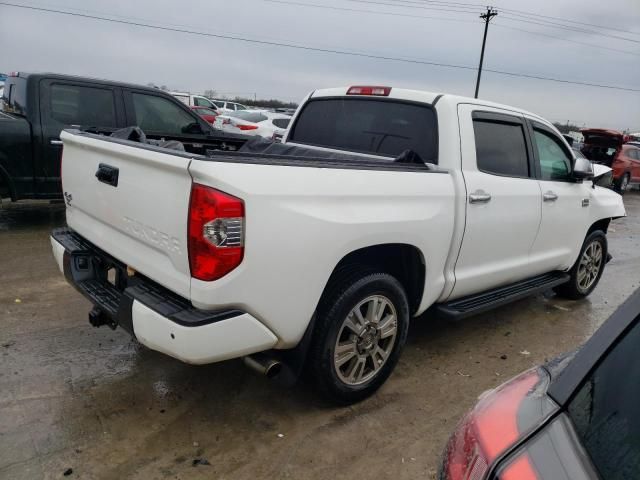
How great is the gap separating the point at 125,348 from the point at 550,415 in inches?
123

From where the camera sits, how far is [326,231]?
2.57m

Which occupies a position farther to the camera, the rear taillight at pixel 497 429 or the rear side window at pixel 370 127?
the rear side window at pixel 370 127

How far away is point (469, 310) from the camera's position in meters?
3.61

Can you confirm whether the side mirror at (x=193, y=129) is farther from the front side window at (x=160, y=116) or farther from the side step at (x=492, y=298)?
the side step at (x=492, y=298)

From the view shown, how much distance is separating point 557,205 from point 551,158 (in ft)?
1.46

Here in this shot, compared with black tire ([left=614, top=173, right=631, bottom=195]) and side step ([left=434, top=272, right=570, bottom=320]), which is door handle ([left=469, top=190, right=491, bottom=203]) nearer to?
side step ([left=434, top=272, right=570, bottom=320])

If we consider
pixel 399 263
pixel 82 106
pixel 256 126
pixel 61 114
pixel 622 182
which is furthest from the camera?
pixel 622 182

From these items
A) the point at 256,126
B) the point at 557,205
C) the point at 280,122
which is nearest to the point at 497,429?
the point at 557,205

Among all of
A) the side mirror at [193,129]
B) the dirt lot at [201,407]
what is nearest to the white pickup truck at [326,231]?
the dirt lot at [201,407]

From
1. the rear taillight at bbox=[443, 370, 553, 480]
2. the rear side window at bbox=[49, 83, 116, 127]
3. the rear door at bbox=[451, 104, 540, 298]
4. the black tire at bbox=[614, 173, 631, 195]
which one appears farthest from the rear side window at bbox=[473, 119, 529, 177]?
the black tire at bbox=[614, 173, 631, 195]

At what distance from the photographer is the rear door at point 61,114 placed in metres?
6.25

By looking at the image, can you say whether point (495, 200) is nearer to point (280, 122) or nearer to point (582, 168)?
point (582, 168)

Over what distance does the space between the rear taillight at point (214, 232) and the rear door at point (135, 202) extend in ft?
0.22

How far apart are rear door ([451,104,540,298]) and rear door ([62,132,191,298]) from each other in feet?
6.43
